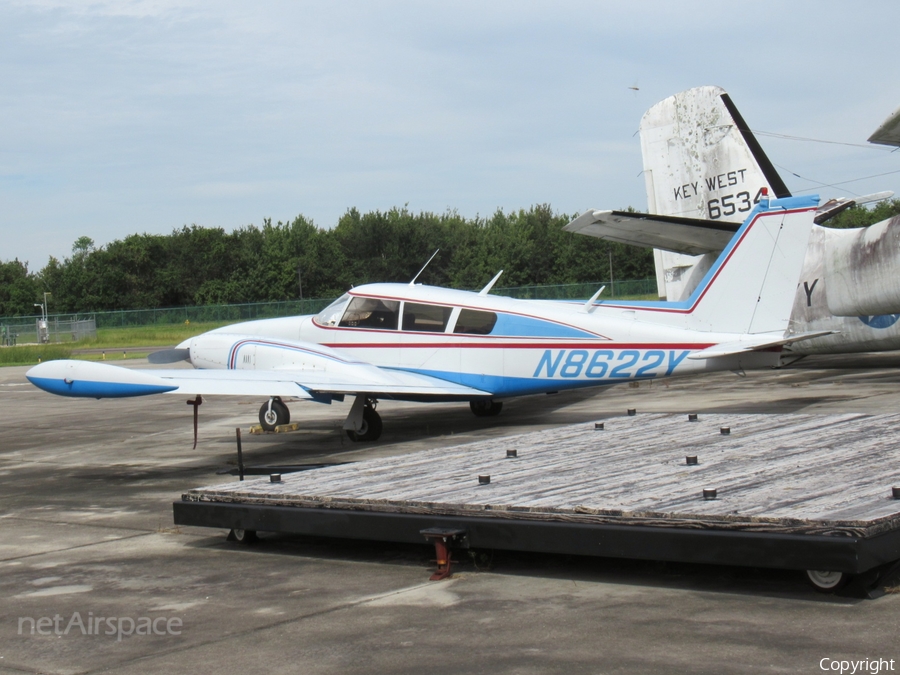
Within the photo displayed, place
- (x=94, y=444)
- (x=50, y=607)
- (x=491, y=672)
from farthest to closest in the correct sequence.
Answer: (x=94, y=444), (x=50, y=607), (x=491, y=672)

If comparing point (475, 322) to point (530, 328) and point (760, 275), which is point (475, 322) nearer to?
point (530, 328)

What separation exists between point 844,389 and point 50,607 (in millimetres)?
14083

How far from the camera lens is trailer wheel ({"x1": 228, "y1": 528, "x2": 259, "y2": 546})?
753 centimetres

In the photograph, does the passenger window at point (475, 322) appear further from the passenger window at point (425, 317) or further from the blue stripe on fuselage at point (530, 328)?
the passenger window at point (425, 317)

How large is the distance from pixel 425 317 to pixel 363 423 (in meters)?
1.81

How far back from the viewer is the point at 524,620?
5.27 meters

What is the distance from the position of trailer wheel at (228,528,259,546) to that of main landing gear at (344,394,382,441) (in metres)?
5.95

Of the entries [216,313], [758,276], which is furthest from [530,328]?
[216,313]

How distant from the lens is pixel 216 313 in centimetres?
6688

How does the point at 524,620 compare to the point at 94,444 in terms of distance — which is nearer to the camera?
the point at 524,620

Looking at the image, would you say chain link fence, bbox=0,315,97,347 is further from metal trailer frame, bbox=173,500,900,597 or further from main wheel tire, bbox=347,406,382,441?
metal trailer frame, bbox=173,500,900,597

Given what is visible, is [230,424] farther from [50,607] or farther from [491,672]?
[491,672]

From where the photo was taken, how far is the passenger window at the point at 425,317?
14.0m

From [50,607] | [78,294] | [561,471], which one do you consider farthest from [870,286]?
[78,294]
